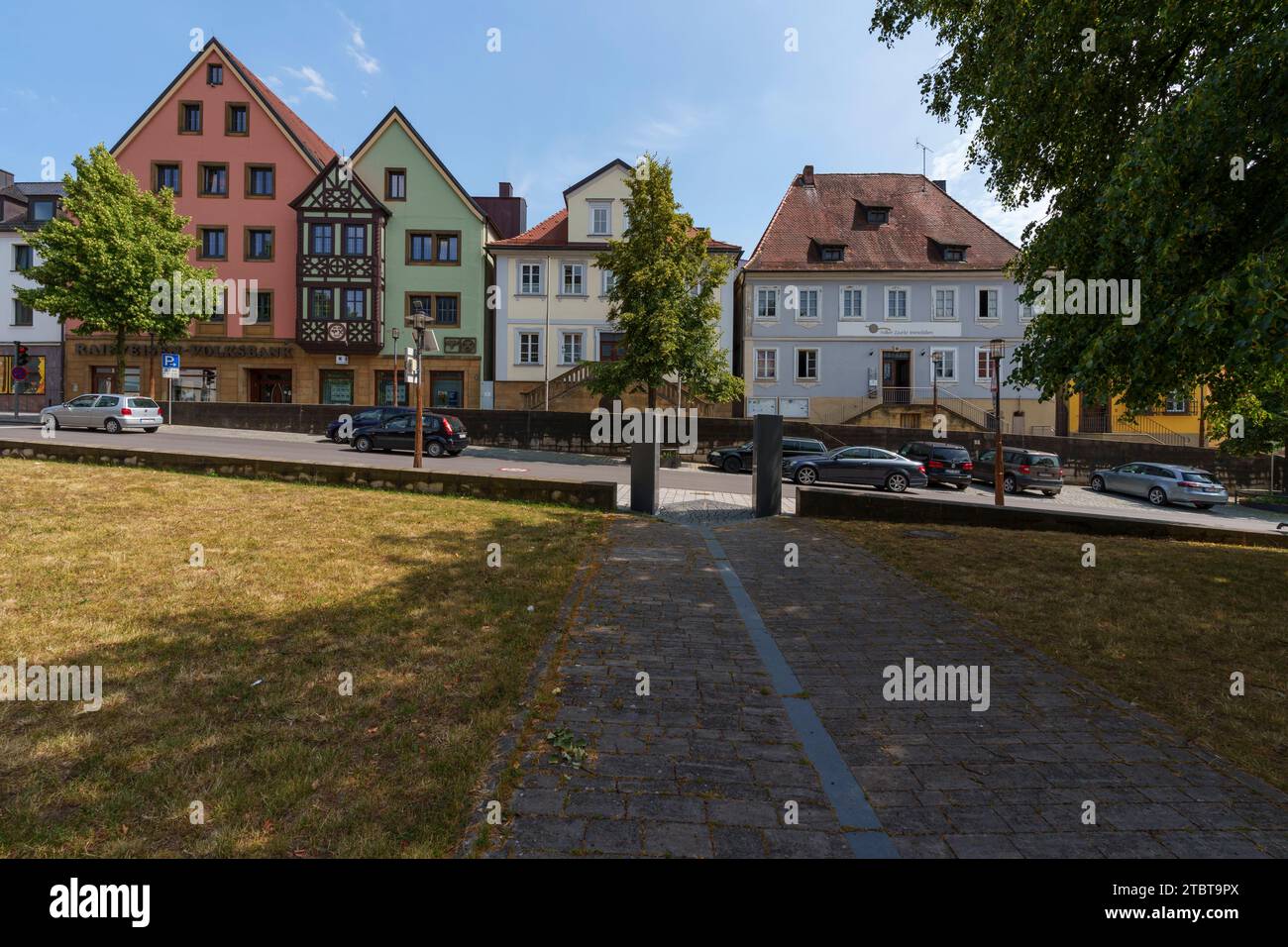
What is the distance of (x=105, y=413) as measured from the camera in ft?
85.3

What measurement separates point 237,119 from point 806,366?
3544 centimetres

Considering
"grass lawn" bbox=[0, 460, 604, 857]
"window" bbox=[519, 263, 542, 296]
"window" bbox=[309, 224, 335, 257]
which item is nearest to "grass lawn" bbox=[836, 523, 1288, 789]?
"grass lawn" bbox=[0, 460, 604, 857]

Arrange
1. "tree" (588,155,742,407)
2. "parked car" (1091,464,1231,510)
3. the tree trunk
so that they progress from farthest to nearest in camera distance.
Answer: the tree trunk → "tree" (588,155,742,407) → "parked car" (1091,464,1231,510)

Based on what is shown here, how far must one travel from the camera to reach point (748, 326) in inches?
1480

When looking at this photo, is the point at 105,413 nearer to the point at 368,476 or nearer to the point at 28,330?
the point at 368,476

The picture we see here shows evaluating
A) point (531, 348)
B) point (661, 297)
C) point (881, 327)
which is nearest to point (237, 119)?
point (531, 348)

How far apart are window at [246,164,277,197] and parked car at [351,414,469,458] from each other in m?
20.8

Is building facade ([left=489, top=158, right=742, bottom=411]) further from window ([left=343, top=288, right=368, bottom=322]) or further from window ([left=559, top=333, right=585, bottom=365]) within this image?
window ([left=343, top=288, right=368, bottom=322])

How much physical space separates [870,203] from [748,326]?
446 inches

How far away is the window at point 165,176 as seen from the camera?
3675cm

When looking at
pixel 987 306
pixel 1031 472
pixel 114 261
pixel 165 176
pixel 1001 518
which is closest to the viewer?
pixel 1001 518

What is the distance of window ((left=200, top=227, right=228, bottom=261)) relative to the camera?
3709 centimetres

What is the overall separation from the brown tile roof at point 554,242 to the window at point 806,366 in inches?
269

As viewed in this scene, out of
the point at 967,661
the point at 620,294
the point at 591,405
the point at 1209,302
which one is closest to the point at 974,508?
the point at 1209,302
